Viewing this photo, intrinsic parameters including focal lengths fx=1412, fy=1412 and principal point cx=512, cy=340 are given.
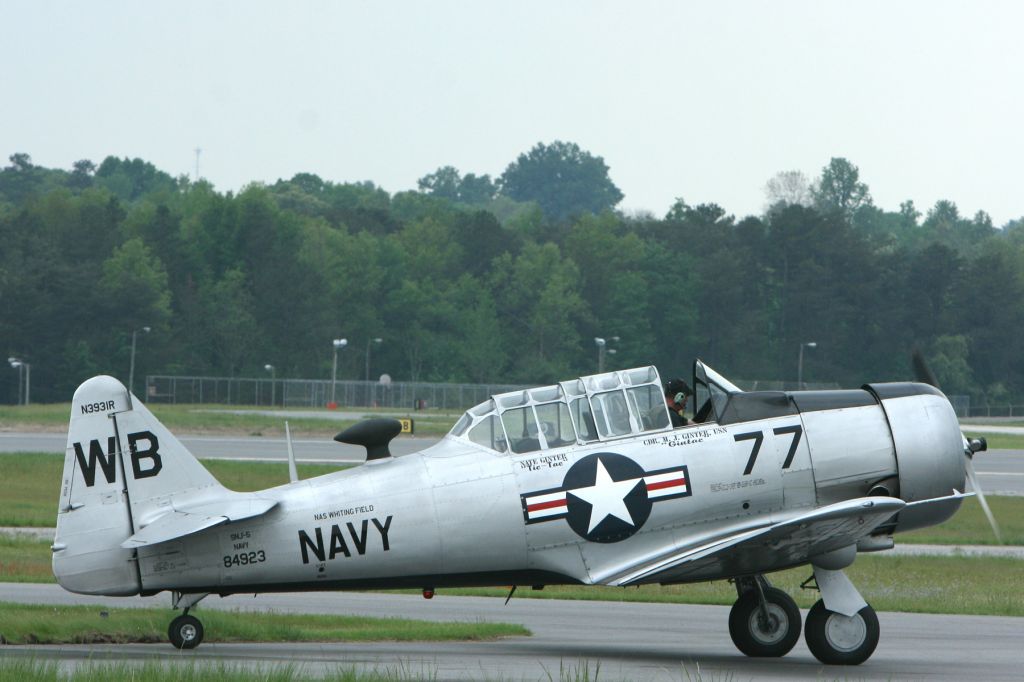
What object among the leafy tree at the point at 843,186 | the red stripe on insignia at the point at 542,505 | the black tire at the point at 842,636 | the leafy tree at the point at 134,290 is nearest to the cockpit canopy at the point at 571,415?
the red stripe on insignia at the point at 542,505

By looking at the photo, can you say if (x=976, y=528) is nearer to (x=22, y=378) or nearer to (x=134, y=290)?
(x=22, y=378)

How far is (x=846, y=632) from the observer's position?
12.9 meters

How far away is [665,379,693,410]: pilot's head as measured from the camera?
44.3 ft

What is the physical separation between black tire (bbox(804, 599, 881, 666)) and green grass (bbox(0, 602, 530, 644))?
128 inches

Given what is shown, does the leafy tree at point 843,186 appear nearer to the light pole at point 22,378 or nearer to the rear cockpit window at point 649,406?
the light pole at point 22,378

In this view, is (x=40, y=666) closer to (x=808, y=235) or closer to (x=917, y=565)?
(x=917, y=565)

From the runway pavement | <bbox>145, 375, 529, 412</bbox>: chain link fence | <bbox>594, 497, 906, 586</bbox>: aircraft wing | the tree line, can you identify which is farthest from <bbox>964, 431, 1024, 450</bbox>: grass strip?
<bbox>594, 497, 906, 586</bbox>: aircraft wing

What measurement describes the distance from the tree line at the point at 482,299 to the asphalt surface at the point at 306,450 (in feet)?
144

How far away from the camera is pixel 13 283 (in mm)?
97062

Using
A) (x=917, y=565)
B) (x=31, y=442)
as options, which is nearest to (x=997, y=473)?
(x=917, y=565)

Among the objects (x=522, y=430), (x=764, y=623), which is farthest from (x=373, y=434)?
(x=764, y=623)

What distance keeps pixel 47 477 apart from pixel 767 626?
27.3m

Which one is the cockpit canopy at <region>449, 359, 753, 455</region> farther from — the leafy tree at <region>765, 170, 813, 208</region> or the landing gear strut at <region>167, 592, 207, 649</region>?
the leafy tree at <region>765, 170, 813, 208</region>

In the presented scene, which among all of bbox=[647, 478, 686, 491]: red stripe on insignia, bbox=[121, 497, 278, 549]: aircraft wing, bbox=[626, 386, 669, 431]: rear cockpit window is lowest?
bbox=[121, 497, 278, 549]: aircraft wing
